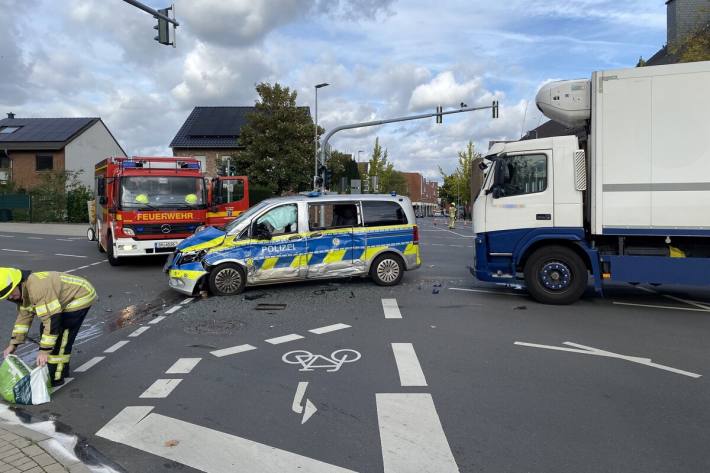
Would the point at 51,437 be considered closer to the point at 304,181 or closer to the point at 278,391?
the point at 278,391

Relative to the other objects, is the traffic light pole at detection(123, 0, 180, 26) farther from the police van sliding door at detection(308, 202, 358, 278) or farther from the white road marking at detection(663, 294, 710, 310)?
the white road marking at detection(663, 294, 710, 310)

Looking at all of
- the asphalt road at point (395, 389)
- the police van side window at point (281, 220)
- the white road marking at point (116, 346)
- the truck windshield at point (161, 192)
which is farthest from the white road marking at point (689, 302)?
the truck windshield at point (161, 192)

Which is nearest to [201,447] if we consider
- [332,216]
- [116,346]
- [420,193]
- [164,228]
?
[116,346]

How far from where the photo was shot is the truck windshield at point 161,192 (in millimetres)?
12938

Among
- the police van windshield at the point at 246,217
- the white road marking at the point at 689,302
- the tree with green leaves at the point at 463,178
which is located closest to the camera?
the white road marking at the point at 689,302

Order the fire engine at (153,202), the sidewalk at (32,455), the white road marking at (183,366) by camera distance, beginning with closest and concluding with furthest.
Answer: the sidewalk at (32,455)
the white road marking at (183,366)
the fire engine at (153,202)

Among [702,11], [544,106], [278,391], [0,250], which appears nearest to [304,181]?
[0,250]

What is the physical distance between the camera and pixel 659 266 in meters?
8.00

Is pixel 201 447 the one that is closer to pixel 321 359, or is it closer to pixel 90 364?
pixel 321 359

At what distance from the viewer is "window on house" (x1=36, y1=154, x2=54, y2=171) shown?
4484 centimetres

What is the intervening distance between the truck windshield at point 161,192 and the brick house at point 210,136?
30.3m

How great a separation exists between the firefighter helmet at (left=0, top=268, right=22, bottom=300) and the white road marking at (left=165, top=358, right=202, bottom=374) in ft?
5.50

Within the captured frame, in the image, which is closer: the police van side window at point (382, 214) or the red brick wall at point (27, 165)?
the police van side window at point (382, 214)

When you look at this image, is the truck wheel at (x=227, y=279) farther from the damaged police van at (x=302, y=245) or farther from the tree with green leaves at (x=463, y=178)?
the tree with green leaves at (x=463, y=178)
